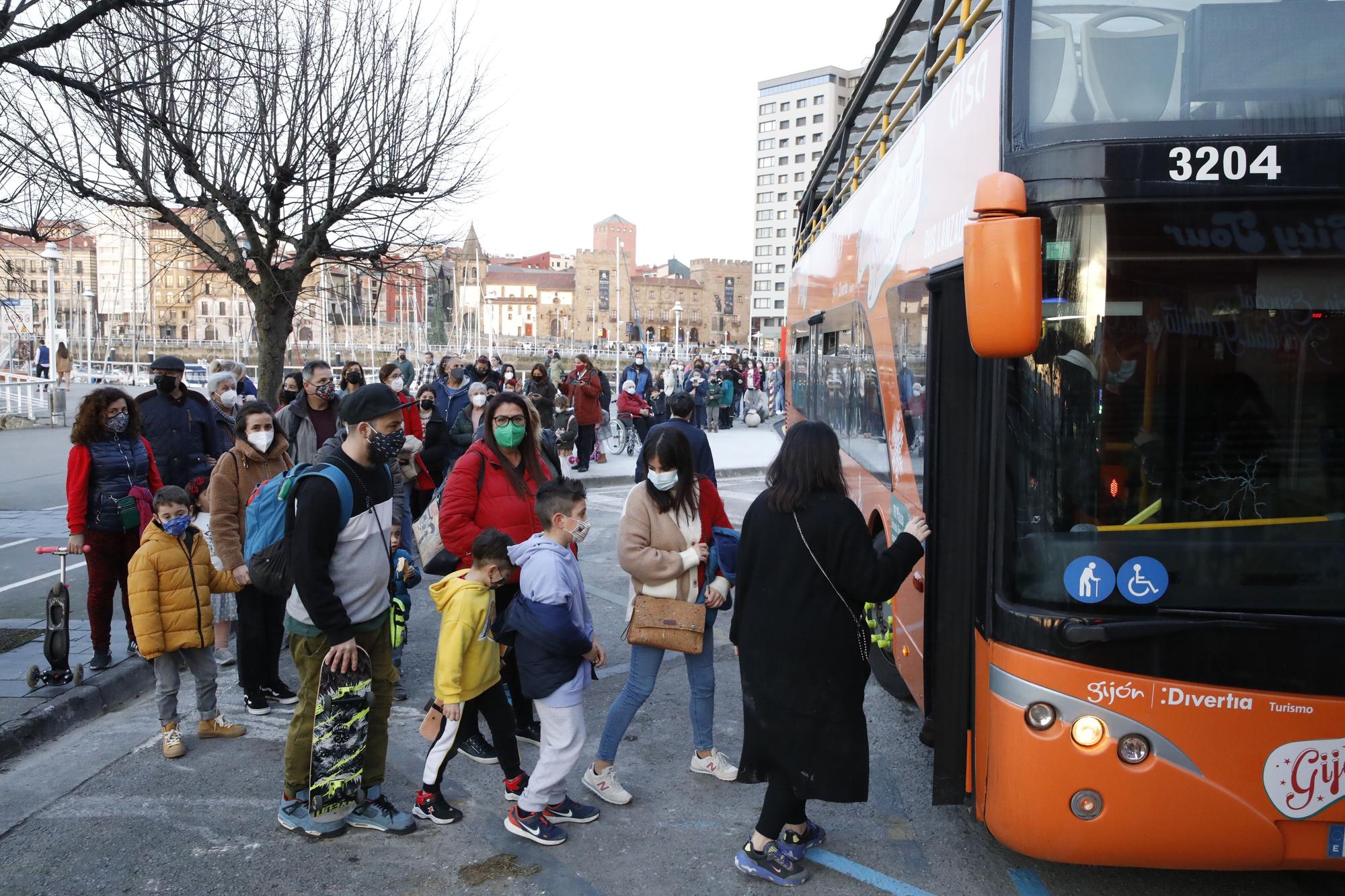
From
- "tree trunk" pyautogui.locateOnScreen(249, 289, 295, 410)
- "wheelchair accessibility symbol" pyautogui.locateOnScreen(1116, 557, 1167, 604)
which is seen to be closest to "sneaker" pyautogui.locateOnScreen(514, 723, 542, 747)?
"wheelchair accessibility symbol" pyautogui.locateOnScreen(1116, 557, 1167, 604)

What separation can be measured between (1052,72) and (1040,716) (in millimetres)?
1989

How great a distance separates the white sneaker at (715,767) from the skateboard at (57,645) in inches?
139

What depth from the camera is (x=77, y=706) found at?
5.48m

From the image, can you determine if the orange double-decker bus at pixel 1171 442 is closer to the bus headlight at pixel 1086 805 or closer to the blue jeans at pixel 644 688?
the bus headlight at pixel 1086 805

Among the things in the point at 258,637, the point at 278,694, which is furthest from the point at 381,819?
the point at 278,694

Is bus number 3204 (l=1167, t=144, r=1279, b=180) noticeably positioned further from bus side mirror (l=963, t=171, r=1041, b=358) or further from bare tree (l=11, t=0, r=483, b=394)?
bare tree (l=11, t=0, r=483, b=394)

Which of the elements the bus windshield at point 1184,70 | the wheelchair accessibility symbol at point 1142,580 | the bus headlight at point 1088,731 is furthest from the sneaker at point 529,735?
the bus windshield at point 1184,70

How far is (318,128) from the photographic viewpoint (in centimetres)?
1112

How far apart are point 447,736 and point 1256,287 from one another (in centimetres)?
333

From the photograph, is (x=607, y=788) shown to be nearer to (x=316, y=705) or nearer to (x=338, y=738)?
(x=338, y=738)

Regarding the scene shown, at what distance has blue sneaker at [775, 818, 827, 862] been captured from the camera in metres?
3.75

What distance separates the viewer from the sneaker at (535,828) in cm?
404

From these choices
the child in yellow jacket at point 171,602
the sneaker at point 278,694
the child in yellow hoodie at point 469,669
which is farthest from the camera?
the sneaker at point 278,694

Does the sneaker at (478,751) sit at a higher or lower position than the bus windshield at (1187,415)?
lower
